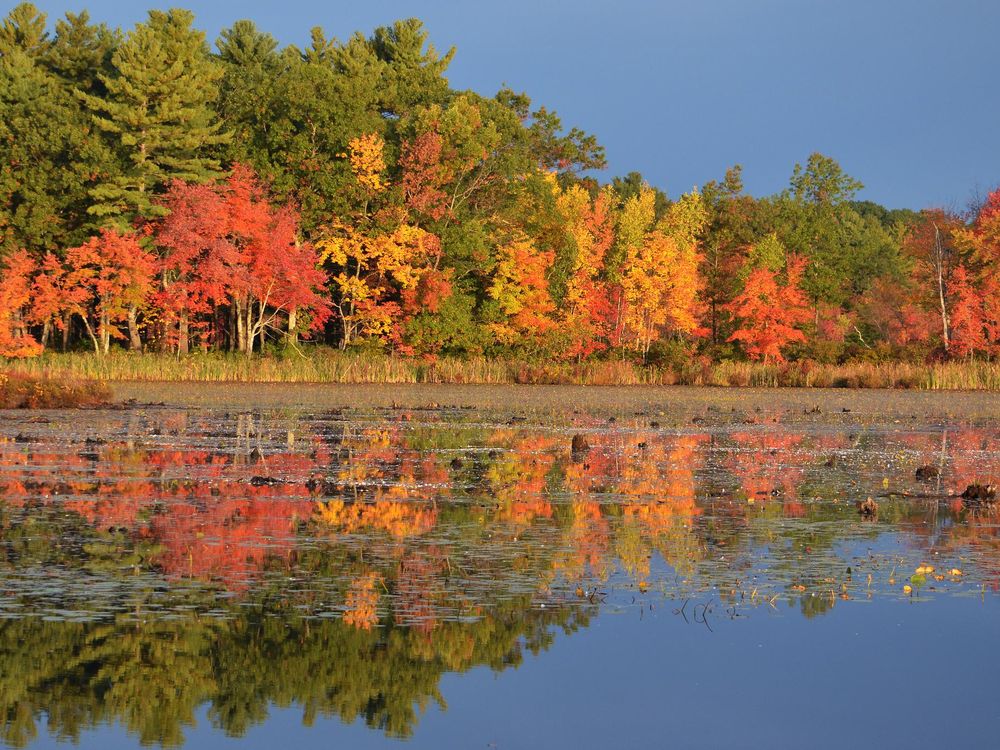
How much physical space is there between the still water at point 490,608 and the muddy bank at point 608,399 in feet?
58.2

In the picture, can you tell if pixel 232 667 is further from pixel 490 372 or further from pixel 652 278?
pixel 652 278

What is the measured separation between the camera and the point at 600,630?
30.6 feet

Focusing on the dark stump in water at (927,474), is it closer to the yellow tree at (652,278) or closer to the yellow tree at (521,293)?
the yellow tree at (521,293)

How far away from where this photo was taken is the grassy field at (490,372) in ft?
169

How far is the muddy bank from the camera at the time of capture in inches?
1460

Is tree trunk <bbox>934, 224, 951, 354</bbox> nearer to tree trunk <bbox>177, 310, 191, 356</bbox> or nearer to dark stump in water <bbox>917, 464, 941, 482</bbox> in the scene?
tree trunk <bbox>177, 310, 191, 356</bbox>

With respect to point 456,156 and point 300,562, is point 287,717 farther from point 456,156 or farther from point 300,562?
point 456,156

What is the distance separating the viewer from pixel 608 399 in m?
43.7

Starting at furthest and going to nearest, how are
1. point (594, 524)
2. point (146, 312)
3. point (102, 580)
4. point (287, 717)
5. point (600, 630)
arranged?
point (146, 312) → point (594, 524) → point (102, 580) → point (600, 630) → point (287, 717)

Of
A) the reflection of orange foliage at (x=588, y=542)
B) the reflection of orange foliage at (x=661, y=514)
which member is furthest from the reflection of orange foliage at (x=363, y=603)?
the reflection of orange foliage at (x=661, y=514)

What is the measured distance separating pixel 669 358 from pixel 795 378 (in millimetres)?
7123

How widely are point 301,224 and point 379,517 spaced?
46.7 metres

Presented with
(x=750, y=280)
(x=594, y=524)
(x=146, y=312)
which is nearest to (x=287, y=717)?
(x=594, y=524)

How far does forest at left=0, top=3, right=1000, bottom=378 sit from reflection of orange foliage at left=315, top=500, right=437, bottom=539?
41.7 metres
